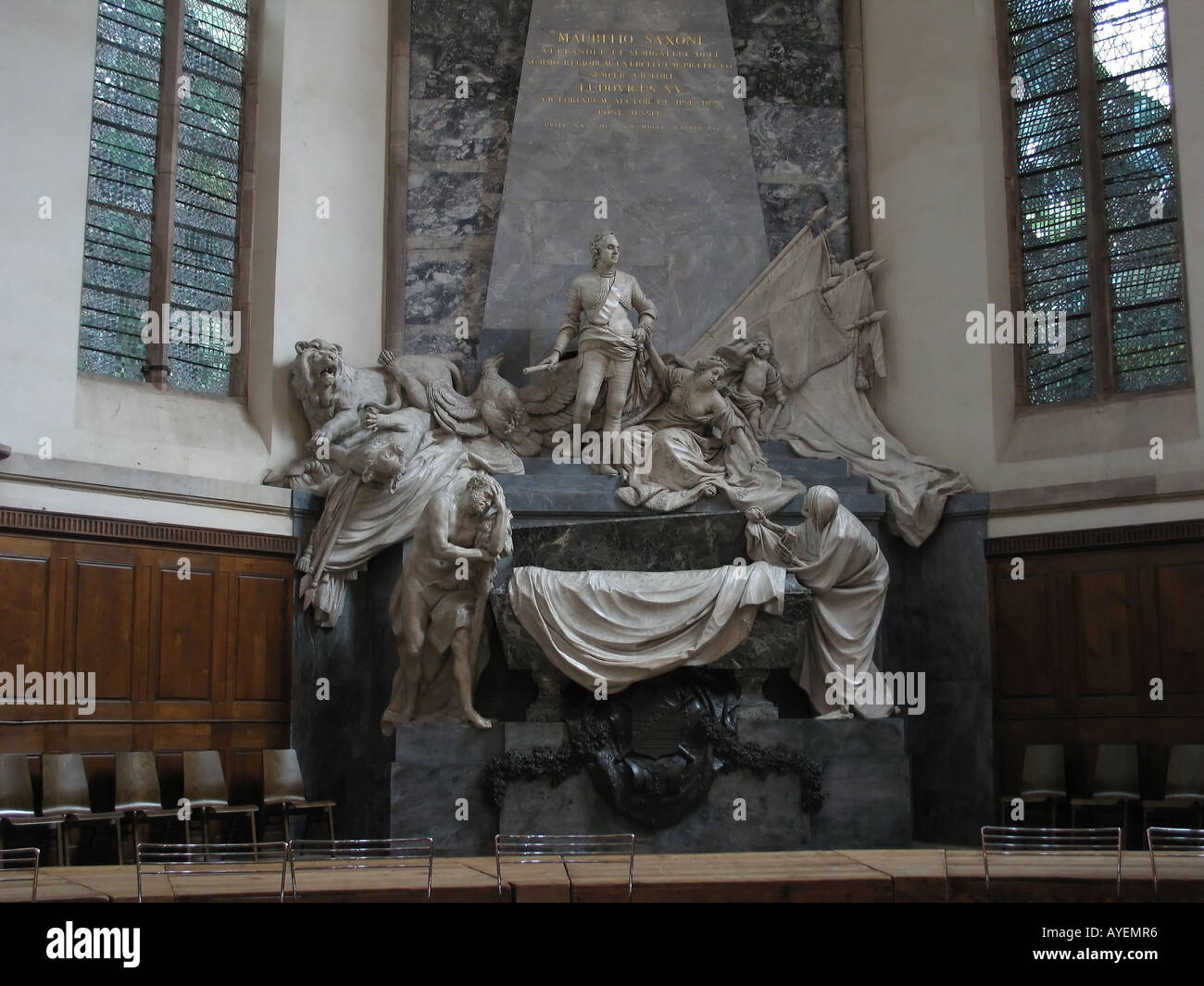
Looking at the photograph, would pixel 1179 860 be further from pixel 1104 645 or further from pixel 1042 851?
pixel 1104 645

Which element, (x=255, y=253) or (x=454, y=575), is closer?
(x=454, y=575)

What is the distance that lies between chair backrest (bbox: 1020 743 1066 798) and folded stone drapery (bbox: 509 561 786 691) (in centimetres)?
244

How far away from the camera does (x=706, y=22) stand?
13.2 meters

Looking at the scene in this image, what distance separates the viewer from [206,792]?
399 inches

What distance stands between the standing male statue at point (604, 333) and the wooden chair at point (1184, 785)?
4.50 m

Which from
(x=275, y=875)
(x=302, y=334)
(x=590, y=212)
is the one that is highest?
(x=590, y=212)

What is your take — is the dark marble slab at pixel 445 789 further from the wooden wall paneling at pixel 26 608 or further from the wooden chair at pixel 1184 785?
the wooden chair at pixel 1184 785

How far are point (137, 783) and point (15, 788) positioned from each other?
828 mm

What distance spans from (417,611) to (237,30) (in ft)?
18.4

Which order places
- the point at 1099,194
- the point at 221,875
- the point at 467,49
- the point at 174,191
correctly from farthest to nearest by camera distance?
the point at 467,49
the point at 1099,194
the point at 174,191
the point at 221,875

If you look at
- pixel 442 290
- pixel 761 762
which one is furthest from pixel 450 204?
pixel 761 762

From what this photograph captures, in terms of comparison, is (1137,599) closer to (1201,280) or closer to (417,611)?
(1201,280)

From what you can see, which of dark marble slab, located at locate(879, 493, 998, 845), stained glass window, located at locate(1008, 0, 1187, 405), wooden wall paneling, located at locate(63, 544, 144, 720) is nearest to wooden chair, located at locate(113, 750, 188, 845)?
wooden wall paneling, located at locate(63, 544, 144, 720)
